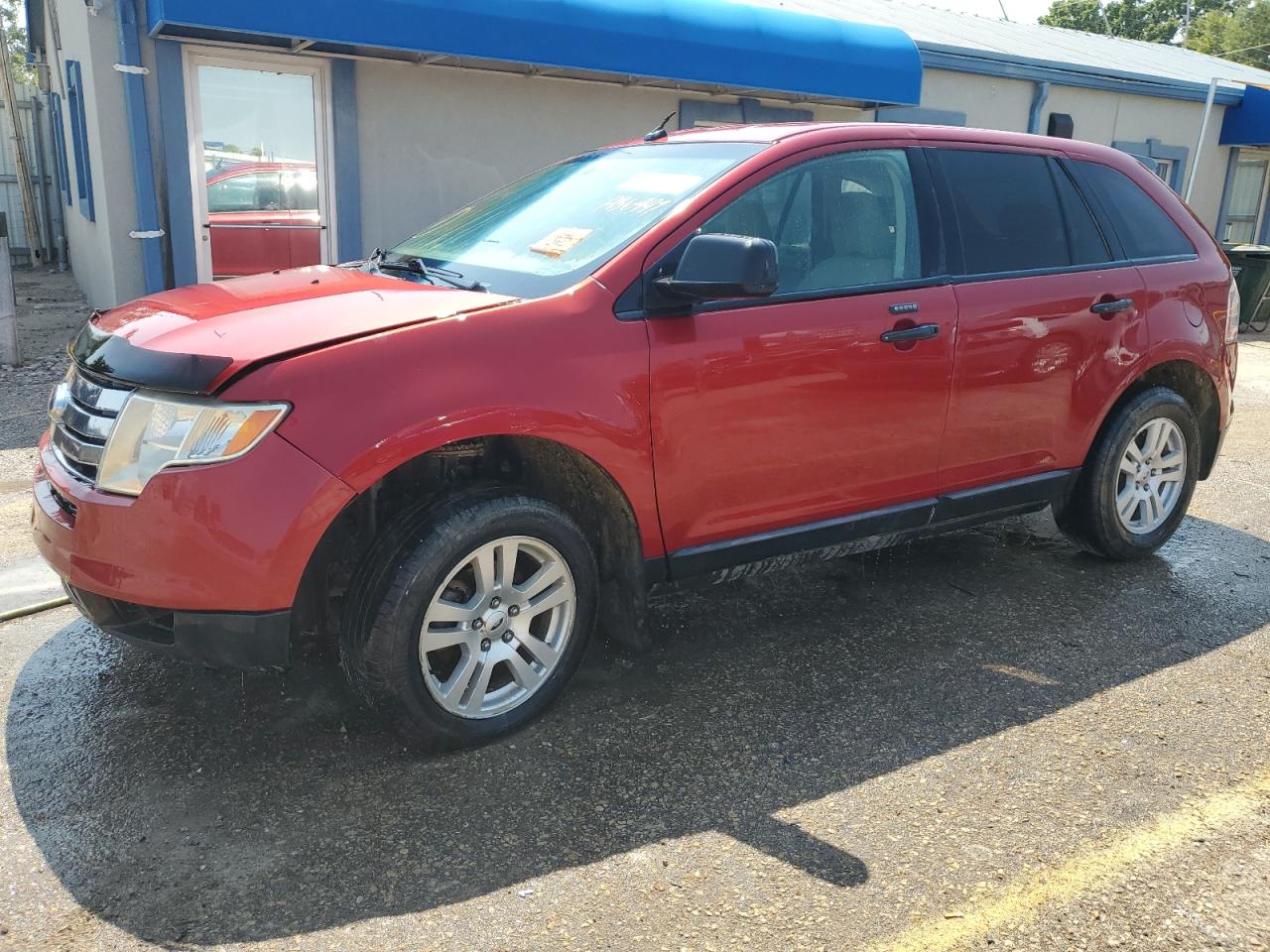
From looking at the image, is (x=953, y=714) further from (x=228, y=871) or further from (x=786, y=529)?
(x=228, y=871)

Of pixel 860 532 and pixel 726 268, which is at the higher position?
pixel 726 268

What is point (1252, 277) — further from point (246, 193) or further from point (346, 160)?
point (246, 193)

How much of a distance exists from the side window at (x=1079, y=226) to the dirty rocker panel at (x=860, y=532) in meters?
0.92

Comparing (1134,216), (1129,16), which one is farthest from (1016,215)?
(1129,16)

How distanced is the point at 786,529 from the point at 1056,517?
1.79 metres

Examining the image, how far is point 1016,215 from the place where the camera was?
4.25 meters

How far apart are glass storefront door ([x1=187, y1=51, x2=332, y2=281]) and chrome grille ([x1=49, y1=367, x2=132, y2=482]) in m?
5.79

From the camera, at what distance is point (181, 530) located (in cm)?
270

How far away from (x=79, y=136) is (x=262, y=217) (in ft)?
9.45

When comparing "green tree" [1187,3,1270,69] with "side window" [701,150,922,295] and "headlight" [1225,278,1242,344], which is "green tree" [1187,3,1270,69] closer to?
"headlight" [1225,278,1242,344]

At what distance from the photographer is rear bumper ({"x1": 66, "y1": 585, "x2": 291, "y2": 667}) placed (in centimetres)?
277

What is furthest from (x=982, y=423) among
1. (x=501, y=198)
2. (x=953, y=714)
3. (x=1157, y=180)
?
(x=501, y=198)

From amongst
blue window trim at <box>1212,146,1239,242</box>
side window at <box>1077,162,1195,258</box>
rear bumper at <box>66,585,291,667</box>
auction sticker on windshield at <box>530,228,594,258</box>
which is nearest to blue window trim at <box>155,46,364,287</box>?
auction sticker on windshield at <box>530,228,594,258</box>

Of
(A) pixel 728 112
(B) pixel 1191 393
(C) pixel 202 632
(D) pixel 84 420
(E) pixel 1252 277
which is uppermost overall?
(A) pixel 728 112
